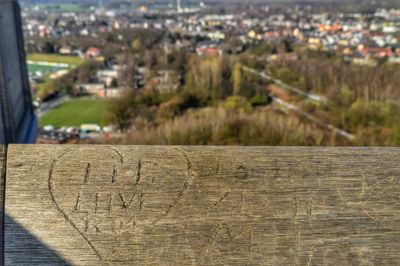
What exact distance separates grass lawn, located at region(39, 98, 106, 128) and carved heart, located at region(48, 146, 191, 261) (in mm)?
14384

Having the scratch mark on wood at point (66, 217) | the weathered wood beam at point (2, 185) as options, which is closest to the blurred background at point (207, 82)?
the weathered wood beam at point (2, 185)

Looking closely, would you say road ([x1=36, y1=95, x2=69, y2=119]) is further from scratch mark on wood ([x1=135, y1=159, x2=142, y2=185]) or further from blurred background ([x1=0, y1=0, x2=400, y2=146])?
scratch mark on wood ([x1=135, y1=159, x2=142, y2=185])

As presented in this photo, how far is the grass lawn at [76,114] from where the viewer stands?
55.5ft

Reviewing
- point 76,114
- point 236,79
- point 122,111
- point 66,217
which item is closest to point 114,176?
point 66,217

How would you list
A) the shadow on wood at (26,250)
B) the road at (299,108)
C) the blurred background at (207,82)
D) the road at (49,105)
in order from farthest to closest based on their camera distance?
the road at (49,105), the road at (299,108), the blurred background at (207,82), the shadow on wood at (26,250)

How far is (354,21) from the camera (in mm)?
35625

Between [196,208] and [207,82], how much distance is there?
694 inches

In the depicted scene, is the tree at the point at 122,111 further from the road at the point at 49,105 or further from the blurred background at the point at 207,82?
the road at the point at 49,105

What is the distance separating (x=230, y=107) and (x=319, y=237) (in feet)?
46.4

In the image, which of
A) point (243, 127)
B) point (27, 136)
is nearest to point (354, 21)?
point (243, 127)

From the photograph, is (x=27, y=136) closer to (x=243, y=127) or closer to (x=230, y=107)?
(x=243, y=127)

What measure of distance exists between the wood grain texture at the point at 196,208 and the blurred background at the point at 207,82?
270 cm

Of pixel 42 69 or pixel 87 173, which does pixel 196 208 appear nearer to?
pixel 87 173

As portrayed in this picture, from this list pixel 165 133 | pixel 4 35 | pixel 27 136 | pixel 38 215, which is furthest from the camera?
pixel 165 133
